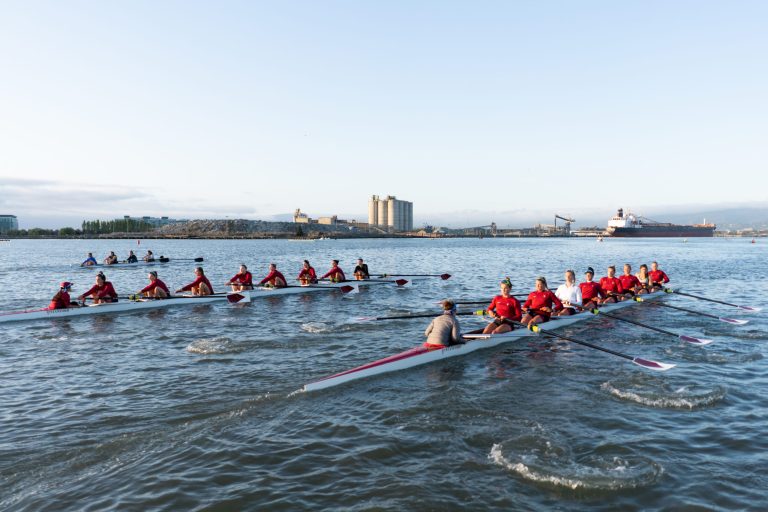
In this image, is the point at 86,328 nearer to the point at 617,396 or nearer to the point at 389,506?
Answer: the point at 389,506

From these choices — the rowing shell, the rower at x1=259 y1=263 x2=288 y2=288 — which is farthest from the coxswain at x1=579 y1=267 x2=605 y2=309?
the rower at x1=259 y1=263 x2=288 y2=288

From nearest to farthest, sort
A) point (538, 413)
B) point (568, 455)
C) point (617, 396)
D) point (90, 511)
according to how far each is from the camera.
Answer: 1. point (90, 511)
2. point (568, 455)
3. point (538, 413)
4. point (617, 396)

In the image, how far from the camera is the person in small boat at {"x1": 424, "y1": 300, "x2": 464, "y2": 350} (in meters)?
13.3

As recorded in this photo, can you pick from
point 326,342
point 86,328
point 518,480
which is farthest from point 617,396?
point 86,328

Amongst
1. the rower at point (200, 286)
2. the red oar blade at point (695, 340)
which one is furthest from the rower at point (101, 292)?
the red oar blade at point (695, 340)

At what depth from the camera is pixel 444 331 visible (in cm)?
1340

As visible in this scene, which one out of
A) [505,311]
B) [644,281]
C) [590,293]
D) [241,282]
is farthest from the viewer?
[241,282]

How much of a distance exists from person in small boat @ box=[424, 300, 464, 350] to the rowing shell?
6.3 inches

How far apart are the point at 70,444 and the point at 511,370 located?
10017mm

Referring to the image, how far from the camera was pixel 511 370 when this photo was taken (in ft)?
42.1

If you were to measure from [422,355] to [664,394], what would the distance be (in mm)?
5729

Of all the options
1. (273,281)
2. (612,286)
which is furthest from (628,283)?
(273,281)

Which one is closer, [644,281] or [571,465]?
[571,465]

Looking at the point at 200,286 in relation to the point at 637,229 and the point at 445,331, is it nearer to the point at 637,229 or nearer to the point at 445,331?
the point at 445,331
